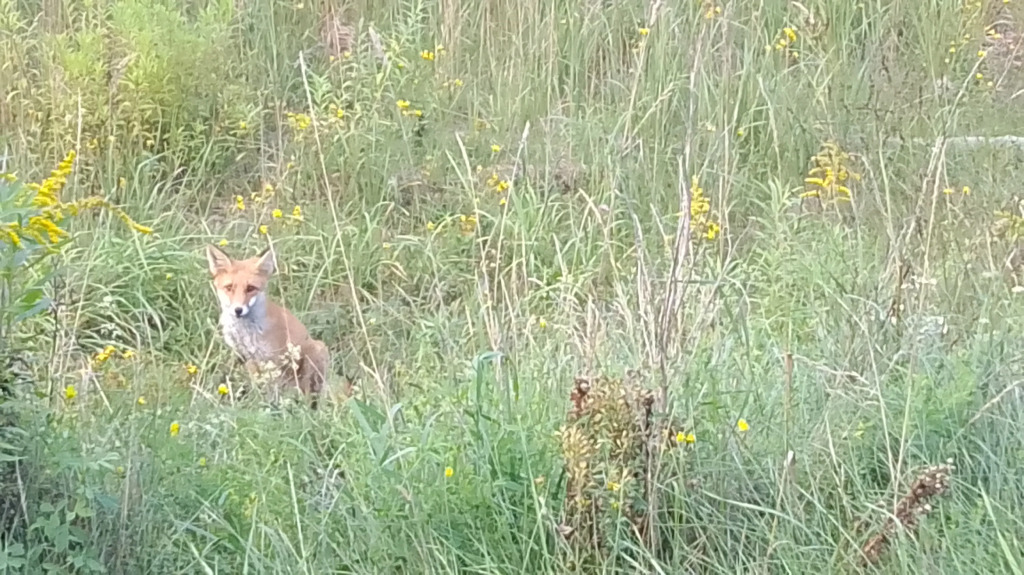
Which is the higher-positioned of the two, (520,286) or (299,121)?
(299,121)

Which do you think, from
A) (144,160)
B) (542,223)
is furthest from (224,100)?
(542,223)

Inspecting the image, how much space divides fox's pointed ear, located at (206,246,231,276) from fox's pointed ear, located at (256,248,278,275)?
0.12m

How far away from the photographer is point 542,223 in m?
4.67

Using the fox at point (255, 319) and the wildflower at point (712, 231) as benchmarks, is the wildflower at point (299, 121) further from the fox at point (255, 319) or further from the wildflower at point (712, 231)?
the wildflower at point (712, 231)

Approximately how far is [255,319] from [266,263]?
23 centimetres

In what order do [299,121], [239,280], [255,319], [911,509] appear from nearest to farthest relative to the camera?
[911,509], [239,280], [255,319], [299,121]

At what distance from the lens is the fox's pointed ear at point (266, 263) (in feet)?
14.3

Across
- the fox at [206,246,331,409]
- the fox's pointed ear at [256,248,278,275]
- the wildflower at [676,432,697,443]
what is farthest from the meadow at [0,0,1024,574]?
the fox's pointed ear at [256,248,278,275]

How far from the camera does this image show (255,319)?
448 cm

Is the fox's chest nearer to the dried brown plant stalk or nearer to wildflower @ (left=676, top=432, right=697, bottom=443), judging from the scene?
wildflower @ (left=676, top=432, right=697, bottom=443)

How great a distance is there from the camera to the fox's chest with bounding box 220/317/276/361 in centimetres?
431

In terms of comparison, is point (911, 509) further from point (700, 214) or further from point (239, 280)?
point (239, 280)

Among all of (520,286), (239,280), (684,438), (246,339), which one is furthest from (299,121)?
(684,438)

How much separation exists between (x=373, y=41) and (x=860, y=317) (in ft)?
10.4
